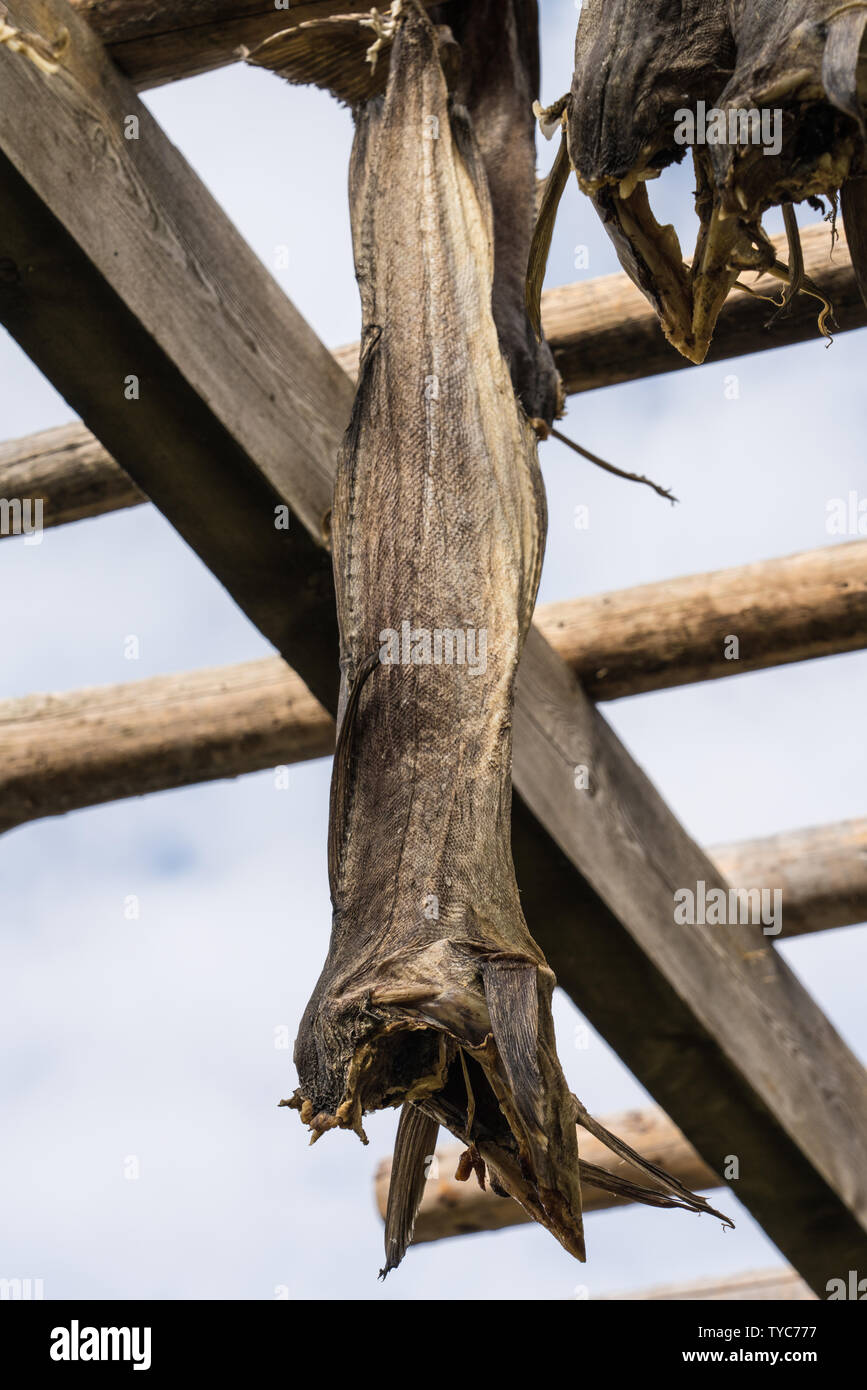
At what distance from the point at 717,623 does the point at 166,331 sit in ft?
4.81

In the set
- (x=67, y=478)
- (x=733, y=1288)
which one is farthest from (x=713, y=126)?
(x=733, y=1288)

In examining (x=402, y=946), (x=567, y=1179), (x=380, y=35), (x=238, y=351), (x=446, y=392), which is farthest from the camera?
(x=238, y=351)

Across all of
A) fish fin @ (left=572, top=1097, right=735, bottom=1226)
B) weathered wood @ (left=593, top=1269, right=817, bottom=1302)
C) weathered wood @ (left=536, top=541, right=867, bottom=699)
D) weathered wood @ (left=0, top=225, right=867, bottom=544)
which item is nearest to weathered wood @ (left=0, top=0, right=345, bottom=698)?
weathered wood @ (left=0, top=225, right=867, bottom=544)

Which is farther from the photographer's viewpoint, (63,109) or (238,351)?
(238,351)

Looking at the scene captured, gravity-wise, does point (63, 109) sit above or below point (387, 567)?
above

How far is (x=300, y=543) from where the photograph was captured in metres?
2.21

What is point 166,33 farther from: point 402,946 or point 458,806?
point 402,946

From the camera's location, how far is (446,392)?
1535 millimetres

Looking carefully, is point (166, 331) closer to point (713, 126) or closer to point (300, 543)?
point (300, 543)

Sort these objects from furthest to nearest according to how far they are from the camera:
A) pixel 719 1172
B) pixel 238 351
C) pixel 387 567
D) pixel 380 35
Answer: pixel 719 1172, pixel 238 351, pixel 380 35, pixel 387 567

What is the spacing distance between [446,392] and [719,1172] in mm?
2113

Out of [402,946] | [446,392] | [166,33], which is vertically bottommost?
[402,946]

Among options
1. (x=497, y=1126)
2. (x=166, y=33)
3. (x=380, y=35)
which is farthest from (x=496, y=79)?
(x=497, y=1126)

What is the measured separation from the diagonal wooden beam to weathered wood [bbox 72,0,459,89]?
0.26 feet
